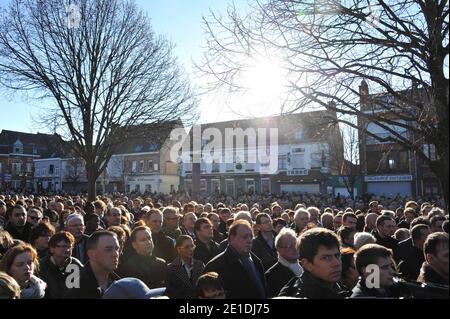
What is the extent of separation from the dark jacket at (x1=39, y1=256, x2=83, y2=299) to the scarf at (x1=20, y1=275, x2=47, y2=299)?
1.00ft

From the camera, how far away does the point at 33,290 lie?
3.69 meters

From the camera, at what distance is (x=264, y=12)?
6.16 metres

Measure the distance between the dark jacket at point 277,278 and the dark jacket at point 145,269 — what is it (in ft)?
4.02

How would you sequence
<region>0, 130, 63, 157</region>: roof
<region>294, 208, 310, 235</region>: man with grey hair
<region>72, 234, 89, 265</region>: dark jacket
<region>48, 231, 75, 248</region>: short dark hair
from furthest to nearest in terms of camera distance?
1. <region>0, 130, 63, 157</region>: roof
2. <region>294, 208, 310, 235</region>: man with grey hair
3. <region>72, 234, 89, 265</region>: dark jacket
4. <region>48, 231, 75, 248</region>: short dark hair

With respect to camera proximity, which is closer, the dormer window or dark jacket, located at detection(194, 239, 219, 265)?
dark jacket, located at detection(194, 239, 219, 265)

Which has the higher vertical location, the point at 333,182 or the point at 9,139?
the point at 9,139

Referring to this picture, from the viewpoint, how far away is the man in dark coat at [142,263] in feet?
15.3

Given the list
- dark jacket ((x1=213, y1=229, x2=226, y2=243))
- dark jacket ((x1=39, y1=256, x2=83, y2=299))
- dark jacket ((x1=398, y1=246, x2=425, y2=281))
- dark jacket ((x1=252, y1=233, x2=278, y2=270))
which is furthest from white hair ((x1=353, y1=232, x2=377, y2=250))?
dark jacket ((x1=213, y1=229, x2=226, y2=243))

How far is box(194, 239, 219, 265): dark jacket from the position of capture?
5.88 m

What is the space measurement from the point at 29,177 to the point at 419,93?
74351 mm

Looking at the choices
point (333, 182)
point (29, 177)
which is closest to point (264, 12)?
point (333, 182)

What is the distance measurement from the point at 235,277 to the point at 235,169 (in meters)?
47.0

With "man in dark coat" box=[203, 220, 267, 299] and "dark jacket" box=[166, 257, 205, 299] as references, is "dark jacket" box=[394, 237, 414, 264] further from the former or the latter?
"dark jacket" box=[166, 257, 205, 299]
